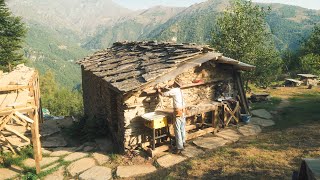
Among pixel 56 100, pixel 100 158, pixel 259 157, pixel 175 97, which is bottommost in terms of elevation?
pixel 56 100

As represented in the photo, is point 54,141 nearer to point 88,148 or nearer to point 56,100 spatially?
point 88,148

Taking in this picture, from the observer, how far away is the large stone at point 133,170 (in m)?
8.89

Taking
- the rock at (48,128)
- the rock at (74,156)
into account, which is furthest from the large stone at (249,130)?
the rock at (48,128)

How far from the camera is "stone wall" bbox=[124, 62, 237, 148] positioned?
1032cm

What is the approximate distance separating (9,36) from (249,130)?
27.1 m

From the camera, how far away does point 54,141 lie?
12969 millimetres

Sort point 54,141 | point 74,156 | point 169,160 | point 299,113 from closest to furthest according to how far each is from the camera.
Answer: point 169,160 → point 74,156 → point 54,141 → point 299,113

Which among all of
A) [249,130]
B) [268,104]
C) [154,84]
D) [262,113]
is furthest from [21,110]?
[268,104]

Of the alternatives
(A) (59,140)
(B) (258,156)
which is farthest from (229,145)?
(A) (59,140)

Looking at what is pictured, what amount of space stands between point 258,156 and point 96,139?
6916mm

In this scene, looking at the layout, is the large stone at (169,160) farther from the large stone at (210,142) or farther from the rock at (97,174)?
the rock at (97,174)

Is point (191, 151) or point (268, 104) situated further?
point (268, 104)

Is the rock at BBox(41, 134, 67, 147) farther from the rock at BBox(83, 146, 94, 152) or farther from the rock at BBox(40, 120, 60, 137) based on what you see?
the rock at BBox(83, 146, 94, 152)

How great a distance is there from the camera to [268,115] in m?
14.2
